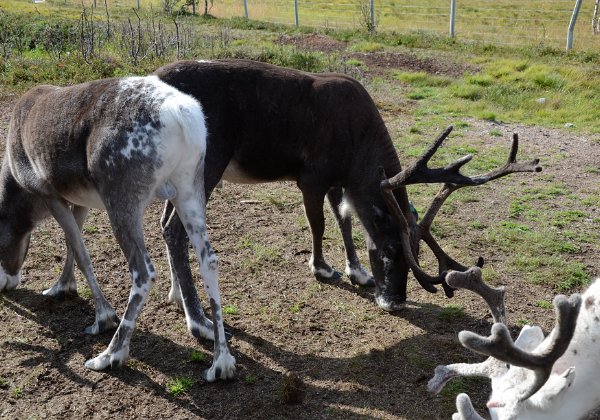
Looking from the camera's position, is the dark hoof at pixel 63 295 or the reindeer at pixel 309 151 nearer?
the reindeer at pixel 309 151

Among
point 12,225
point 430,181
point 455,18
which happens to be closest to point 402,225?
point 430,181

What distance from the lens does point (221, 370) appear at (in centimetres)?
502

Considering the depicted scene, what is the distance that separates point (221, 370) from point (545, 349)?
2589 mm

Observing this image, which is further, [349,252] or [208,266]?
[349,252]

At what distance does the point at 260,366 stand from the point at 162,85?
233cm

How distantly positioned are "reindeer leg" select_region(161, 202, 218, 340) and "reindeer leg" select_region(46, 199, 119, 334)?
2.06ft

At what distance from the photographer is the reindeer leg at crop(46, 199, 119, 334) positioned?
5637 mm

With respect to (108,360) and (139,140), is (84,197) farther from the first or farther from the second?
(108,360)

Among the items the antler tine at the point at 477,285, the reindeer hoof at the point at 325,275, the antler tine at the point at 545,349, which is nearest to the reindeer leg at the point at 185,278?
the reindeer hoof at the point at 325,275

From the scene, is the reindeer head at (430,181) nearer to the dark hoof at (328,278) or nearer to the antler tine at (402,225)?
the antler tine at (402,225)

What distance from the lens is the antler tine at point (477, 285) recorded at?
4.07 meters

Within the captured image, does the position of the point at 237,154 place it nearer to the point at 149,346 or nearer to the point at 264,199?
the point at 149,346

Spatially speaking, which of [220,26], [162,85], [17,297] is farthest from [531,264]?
[220,26]

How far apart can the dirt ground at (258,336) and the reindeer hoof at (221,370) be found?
58mm
